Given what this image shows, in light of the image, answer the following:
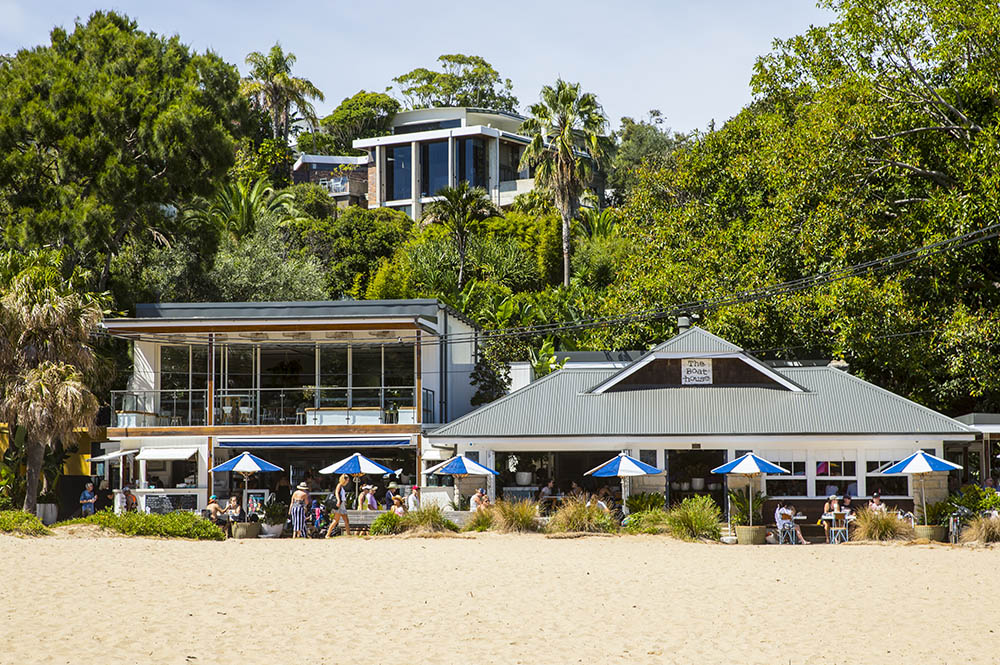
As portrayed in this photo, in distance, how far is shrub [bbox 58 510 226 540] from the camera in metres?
26.7

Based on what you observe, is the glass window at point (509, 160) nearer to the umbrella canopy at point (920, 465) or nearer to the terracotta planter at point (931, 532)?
the umbrella canopy at point (920, 465)

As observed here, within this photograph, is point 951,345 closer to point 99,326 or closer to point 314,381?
point 314,381

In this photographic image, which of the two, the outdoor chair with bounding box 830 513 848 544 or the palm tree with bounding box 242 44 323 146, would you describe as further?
the palm tree with bounding box 242 44 323 146

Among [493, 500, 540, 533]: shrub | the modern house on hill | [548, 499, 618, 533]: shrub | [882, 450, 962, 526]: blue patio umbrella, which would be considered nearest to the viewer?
[882, 450, 962, 526]: blue patio umbrella

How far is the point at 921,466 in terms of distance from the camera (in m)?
26.9

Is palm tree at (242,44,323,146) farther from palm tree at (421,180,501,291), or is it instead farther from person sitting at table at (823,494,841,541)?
person sitting at table at (823,494,841,541)

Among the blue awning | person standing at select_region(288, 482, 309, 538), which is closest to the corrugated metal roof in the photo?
the blue awning

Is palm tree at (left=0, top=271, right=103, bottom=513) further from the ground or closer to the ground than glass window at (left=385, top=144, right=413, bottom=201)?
closer to the ground

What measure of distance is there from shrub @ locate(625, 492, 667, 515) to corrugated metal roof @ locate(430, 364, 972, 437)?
174 centimetres

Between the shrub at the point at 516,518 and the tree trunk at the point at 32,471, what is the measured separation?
476 inches

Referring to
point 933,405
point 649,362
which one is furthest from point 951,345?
point 649,362

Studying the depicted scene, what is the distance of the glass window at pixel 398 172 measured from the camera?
233 ft

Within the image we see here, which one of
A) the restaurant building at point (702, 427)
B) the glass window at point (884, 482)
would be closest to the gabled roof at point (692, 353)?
the restaurant building at point (702, 427)

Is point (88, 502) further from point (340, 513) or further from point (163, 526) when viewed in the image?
point (340, 513)
